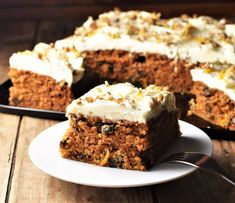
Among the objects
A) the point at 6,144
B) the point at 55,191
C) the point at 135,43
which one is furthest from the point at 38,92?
the point at 55,191

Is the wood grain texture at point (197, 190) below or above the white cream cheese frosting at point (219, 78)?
below

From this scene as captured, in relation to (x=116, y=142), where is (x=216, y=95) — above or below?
below

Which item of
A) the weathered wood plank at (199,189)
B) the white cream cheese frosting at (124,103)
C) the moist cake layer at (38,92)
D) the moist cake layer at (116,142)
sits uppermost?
the white cream cheese frosting at (124,103)

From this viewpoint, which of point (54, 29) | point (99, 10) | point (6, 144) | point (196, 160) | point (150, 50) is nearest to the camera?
point (196, 160)

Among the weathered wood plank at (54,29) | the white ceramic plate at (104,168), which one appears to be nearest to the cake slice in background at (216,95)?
the white ceramic plate at (104,168)

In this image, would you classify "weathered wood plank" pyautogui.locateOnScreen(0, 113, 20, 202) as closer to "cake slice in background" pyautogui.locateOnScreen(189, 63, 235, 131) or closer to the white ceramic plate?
the white ceramic plate

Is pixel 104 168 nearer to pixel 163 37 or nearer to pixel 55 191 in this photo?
pixel 55 191

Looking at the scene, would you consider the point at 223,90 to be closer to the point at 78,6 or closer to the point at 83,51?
the point at 83,51

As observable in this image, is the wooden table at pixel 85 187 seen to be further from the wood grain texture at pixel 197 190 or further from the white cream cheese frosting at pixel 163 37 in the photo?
the white cream cheese frosting at pixel 163 37
